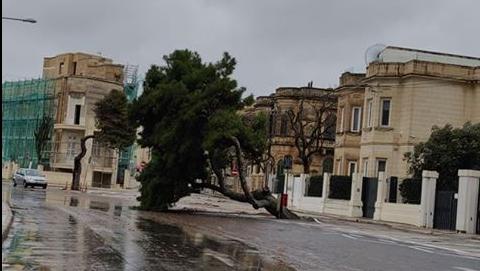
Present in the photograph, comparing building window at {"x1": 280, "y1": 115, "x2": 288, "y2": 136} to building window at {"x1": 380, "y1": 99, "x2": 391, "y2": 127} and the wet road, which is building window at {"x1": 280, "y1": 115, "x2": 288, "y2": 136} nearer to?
building window at {"x1": 380, "y1": 99, "x2": 391, "y2": 127}

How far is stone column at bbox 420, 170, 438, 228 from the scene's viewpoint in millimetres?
37094

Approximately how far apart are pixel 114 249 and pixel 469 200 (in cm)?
2249

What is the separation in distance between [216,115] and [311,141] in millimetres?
33806

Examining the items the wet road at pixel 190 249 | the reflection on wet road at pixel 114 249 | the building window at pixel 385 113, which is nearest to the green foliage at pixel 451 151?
the building window at pixel 385 113

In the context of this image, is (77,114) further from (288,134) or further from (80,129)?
(288,134)

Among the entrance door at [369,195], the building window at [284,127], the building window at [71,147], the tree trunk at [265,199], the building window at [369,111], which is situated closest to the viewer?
the tree trunk at [265,199]

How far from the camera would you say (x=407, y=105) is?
48844 millimetres

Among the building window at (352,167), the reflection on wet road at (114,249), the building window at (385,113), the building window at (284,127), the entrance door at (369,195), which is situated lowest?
the reflection on wet road at (114,249)

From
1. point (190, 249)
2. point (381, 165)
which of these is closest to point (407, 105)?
point (381, 165)

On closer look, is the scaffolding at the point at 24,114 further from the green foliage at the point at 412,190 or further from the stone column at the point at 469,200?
the stone column at the point at 469,200

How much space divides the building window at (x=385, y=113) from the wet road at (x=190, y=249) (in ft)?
80.3

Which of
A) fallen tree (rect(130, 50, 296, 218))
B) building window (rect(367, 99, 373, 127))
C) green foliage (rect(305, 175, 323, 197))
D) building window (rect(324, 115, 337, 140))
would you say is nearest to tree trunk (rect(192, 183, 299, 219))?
fallen tree (rect(130, 50, 296, 218))

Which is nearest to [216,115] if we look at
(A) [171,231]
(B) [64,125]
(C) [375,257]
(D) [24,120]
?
(A) [171,231]

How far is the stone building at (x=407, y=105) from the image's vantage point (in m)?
48.8
